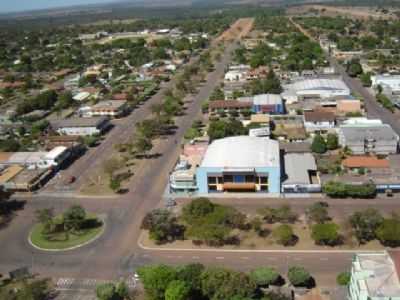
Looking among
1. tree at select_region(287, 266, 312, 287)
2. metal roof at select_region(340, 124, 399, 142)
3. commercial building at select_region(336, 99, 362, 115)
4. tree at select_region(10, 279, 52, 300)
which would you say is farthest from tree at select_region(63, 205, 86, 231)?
commercial building at select_region(336, 99, 362, 115)

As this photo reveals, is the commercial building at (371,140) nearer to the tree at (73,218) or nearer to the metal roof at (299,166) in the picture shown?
the metal roof at (299,166)

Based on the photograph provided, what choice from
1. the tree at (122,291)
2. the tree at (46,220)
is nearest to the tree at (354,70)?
the tree at (46,220)

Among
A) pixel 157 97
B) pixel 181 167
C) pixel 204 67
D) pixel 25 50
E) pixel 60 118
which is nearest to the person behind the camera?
pixel 181 167

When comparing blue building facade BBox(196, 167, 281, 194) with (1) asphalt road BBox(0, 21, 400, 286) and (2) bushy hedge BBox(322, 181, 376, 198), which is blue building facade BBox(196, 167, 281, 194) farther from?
(2) bushy hedge BBox(322, 181, 376, 198)

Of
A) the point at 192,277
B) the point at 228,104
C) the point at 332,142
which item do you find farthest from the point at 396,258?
the point at 228,104

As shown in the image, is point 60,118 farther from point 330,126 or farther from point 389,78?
point 389,78

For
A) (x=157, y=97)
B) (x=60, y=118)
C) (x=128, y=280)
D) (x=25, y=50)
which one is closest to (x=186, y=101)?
(x=157, y=97)
